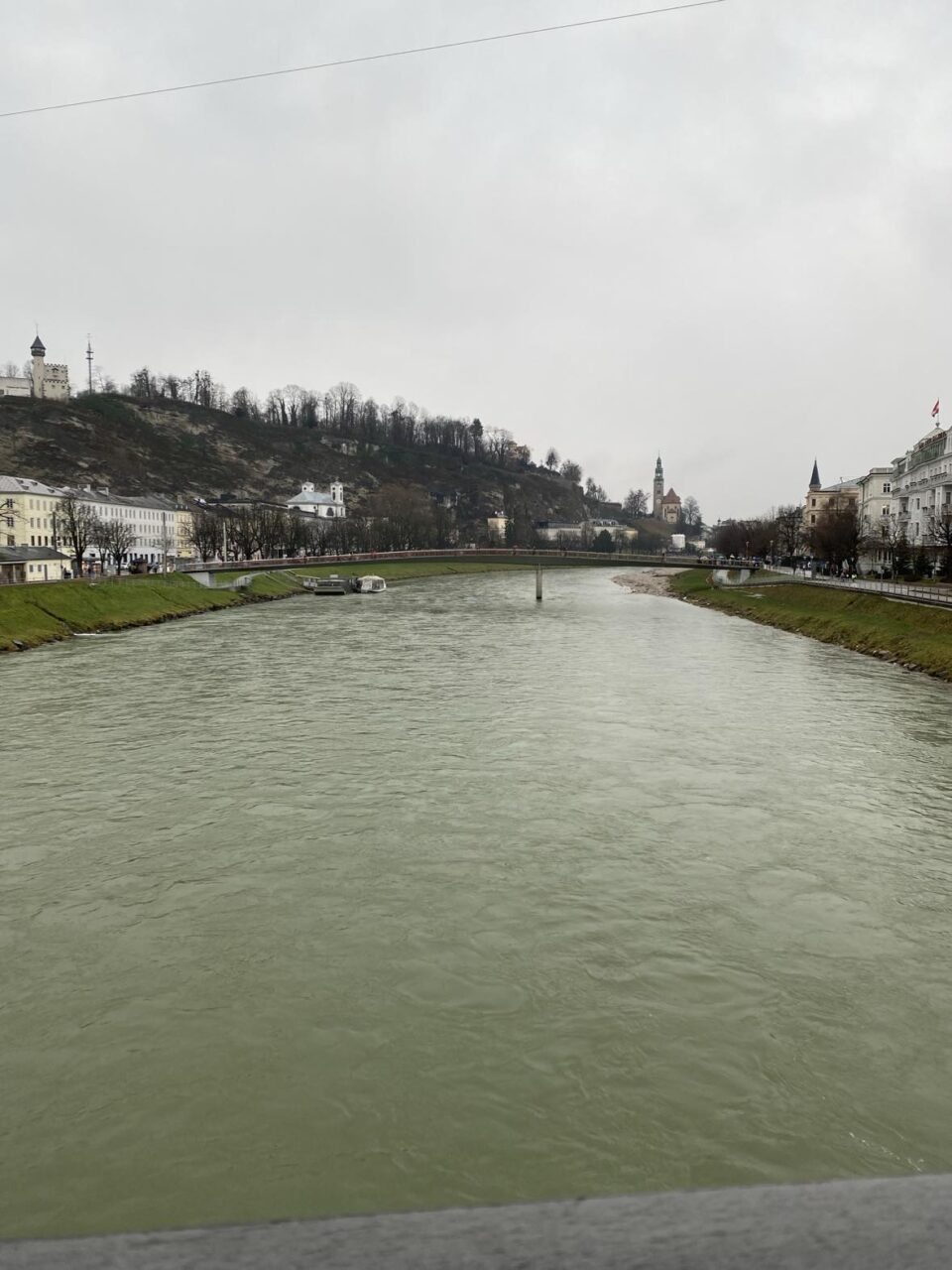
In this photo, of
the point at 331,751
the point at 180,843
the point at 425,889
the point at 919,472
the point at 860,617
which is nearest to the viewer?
the point at 425,889

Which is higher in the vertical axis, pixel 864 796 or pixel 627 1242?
pixel 627 1242

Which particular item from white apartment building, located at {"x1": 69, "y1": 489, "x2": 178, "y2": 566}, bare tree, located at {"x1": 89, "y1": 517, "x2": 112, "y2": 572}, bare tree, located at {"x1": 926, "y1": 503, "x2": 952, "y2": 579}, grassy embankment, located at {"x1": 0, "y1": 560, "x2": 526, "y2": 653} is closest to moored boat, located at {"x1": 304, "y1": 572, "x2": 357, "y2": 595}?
grassy embankment, located at {"x1": 0, "y1": 560, "x2": 526, "y2": 653}

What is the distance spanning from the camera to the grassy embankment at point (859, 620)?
34803 millimetres

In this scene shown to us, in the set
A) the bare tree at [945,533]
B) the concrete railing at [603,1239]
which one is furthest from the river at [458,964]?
the bare tree at [945,533]

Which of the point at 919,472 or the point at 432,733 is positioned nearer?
the point at 432,733

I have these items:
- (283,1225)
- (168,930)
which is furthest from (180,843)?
(283,1225)

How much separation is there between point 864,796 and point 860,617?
1278 inches

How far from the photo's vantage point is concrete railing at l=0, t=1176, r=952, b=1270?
2.12 metres

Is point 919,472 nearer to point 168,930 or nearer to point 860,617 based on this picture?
point 860,617

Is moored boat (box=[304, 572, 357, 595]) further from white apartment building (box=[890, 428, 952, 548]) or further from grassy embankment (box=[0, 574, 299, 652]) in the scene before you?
white apartment building (box=[890, 428, 952, 548])

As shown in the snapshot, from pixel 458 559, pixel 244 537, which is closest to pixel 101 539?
pixel 244 537

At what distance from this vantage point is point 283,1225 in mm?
2250

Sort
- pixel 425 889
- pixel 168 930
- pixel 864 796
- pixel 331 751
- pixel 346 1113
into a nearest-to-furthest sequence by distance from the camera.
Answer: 1. pixel 346 1113
2. pixel 168 930
3. pixel 425 889
4. pixel 864 796
5. pixel 331 751

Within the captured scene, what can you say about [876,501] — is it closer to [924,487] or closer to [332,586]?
[924,487]
